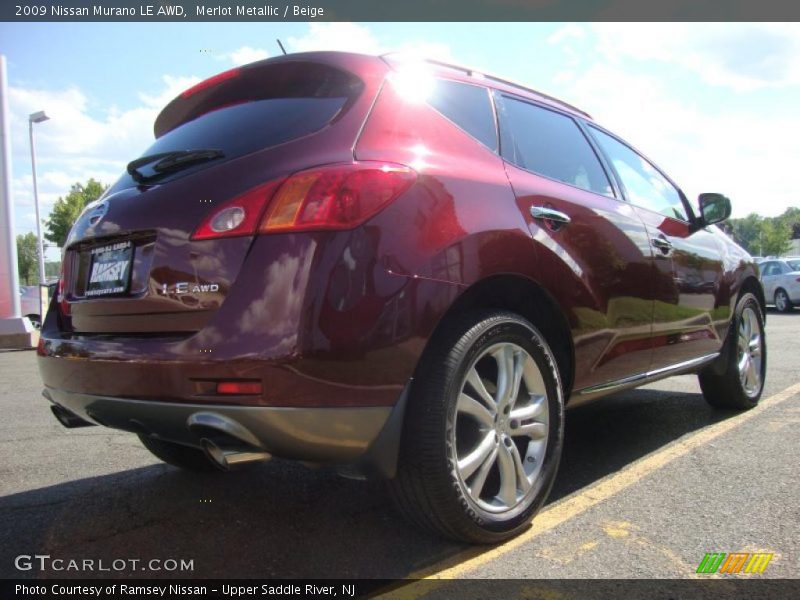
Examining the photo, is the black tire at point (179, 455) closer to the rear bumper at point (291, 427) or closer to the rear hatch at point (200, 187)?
the rear hatch at point (200, 187)

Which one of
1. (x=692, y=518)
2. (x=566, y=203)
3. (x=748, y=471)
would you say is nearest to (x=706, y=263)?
(x=748, y=471)

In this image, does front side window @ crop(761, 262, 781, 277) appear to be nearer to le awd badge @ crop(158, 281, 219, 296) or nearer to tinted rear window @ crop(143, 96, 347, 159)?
tinted rear window @ crop(143, 96, 347, 159)

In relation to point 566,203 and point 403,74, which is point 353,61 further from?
point 566,203

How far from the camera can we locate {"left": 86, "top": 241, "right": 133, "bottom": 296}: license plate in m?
2.27

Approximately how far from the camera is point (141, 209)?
228 cm

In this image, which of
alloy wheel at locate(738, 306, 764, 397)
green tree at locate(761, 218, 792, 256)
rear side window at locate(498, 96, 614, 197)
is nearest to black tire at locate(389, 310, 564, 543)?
rear side window at locate(498, 96, 614, 197)

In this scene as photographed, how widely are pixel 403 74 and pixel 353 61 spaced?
7.7 inches

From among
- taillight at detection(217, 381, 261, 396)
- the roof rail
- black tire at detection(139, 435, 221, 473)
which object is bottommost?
A: black tire at detection(139, 435, 221, 473)

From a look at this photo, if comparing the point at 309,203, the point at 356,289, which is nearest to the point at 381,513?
the point at 356,289

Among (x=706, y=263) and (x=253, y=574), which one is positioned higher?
(x=706, y=263)

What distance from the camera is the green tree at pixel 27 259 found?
241 ft

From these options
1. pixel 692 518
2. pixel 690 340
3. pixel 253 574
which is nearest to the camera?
pixel 253 574

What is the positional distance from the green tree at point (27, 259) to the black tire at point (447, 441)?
7961cm

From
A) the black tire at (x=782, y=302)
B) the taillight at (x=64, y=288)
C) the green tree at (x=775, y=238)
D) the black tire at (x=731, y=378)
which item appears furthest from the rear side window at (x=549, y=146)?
the green tree at (x=775, y=238)
